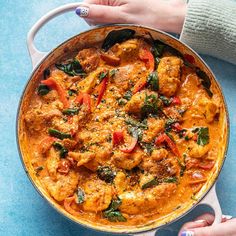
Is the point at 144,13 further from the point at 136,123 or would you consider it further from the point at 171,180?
the point at 171,180

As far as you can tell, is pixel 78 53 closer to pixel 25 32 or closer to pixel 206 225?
pixel 25 32

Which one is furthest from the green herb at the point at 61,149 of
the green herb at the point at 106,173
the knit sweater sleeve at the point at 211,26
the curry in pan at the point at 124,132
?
the knit sweater sleeve at the point at 211,26

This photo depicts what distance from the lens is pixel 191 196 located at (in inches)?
134

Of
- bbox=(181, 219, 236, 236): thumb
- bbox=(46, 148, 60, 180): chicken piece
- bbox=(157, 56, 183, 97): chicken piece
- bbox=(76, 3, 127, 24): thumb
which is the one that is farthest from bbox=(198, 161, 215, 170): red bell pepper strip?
bbox=(76, 3, 127, 24): thumb

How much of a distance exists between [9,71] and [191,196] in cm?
145

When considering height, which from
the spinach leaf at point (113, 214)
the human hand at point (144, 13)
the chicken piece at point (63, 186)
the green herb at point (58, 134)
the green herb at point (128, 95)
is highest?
the human hand at point (144, 13)

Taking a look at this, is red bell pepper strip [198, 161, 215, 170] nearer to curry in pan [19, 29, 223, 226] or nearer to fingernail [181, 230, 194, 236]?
curry in pan [19, 29, 223, 226]

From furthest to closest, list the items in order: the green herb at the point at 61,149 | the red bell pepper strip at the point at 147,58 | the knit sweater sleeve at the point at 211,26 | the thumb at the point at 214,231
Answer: the knit sweater sleeve at the point at 211,26, the red bell pepper strip at the point at 147,58, the green herb at the point at 61,149, the thumb at the point at 214,231

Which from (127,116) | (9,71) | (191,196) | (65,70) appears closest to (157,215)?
(191,196)

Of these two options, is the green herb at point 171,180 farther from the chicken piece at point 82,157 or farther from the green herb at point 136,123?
the chicken piece at point 82,157

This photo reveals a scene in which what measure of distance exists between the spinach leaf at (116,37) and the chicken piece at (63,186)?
2.79ft

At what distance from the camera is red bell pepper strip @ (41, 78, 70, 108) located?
137 inches

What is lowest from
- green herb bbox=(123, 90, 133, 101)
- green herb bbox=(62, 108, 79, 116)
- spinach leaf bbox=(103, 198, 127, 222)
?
spinach leaf bbox=(103, 198, 127, 222)

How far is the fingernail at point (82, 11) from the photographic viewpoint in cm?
346
